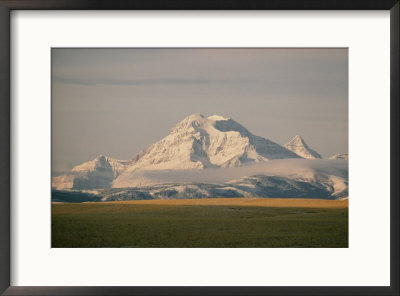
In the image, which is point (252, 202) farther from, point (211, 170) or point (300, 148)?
point (300, 148)

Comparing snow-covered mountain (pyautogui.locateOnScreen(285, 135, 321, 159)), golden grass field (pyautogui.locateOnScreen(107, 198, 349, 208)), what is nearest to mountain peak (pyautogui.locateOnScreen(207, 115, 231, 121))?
snow-covered mountain (pyautogui.locateOnScreen(285, 135, 321, 159))

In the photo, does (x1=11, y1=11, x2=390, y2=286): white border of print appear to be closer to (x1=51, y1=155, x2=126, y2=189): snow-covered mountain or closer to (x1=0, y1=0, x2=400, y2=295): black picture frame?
(x1=0, y1=0, x2=400, y2=295): black picture frame

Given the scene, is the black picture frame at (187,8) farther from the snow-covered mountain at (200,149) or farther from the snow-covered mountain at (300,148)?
the snow-covered mountain at (200,149)

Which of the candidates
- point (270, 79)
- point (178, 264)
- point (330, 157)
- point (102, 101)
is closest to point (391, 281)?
point (178, 264)

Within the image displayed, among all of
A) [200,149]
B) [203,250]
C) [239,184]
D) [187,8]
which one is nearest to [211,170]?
[200,149]

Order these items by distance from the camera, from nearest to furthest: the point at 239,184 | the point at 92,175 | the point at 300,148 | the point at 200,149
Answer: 1. the point at 92,175
2. the point at 300,148
3. the point at 239,184
4. the point at 200,149

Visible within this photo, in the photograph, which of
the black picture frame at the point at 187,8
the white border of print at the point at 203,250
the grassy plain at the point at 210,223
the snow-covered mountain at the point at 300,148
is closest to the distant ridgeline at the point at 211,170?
the snow-covered mountain at the point at 300,148
